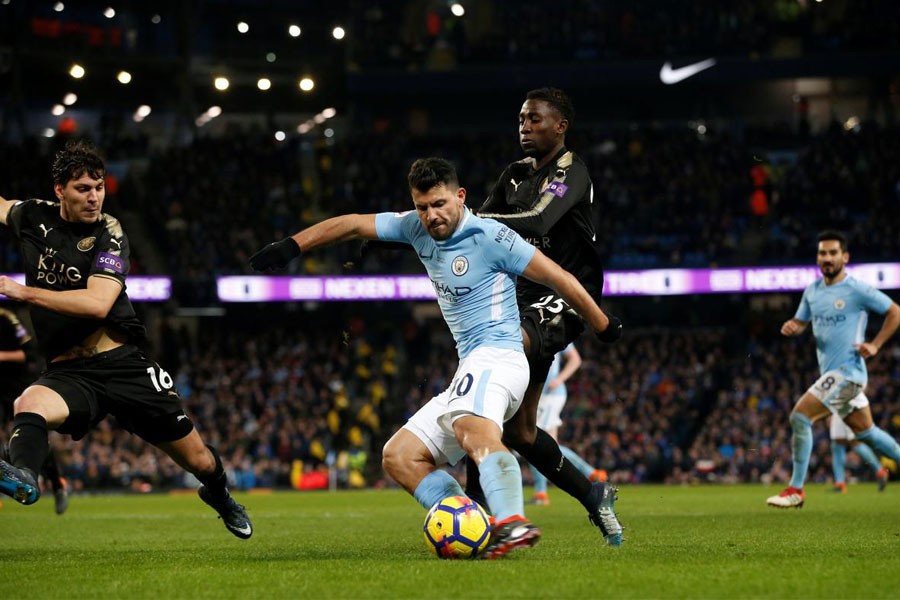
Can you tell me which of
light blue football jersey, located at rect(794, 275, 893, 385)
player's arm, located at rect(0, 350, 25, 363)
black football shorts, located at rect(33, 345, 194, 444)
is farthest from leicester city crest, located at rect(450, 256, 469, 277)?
player's arm, located at rect(0, 350, 25, 363)

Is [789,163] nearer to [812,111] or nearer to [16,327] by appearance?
[812,111]

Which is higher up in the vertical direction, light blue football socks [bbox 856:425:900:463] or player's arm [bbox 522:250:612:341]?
player's arm [bbox 522:250:612:341]

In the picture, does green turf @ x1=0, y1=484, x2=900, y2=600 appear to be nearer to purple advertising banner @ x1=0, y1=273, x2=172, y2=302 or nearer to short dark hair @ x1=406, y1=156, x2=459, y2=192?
short dark hair @ x1=406, y1=156, x2=459, y2=192

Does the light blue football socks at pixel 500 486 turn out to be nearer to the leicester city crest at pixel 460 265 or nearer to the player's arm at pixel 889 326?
the leicester city crest at pixel 460 265

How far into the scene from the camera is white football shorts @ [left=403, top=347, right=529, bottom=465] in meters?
7.12

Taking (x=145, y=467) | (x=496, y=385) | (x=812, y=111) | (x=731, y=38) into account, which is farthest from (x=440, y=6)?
(x=496, y=385)

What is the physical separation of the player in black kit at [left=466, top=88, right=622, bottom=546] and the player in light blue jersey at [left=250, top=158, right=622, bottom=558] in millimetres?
640

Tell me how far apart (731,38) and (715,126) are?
4.18 metres

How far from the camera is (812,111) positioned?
4284 cm

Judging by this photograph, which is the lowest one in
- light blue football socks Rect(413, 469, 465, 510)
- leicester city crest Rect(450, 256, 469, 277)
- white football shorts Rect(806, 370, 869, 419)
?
light blue football socks Rect(413, 469, 465, 510)

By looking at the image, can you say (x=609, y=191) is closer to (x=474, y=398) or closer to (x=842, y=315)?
(x=842, y=315)

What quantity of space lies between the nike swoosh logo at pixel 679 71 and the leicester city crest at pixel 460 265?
3340 cm

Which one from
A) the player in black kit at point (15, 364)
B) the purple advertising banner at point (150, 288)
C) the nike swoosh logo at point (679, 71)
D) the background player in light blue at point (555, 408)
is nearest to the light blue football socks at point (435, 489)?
the player in black kit at point (15, 364)

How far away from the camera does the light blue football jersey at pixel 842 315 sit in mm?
13805
